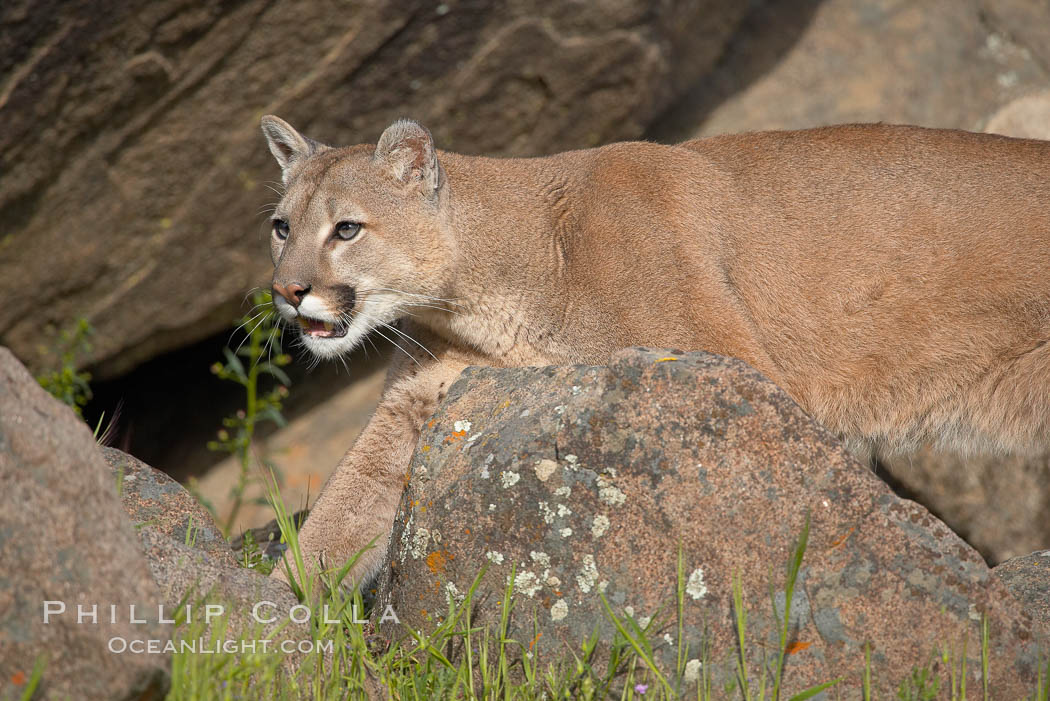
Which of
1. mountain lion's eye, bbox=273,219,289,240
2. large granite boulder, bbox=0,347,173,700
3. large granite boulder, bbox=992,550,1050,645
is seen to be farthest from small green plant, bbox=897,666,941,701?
mountain lion's eye, bbox=273,219,289,240

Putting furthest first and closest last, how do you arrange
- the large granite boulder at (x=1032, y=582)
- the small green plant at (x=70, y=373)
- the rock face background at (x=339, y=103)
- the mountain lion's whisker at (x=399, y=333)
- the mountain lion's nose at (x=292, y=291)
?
the rock face background at (x=339, y=103) < the small green plant at (x=70, y=373) < the mountain lion's whisker at (x=399, y=333) < the mountain lion's nose at (x=292, y=291) < the large granite boulder at (x=1032, y=582)

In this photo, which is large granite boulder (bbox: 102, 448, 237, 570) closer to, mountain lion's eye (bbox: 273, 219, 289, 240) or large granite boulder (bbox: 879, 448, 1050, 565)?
mountain lion's eye (bbox: 273, 219, 289, 240)

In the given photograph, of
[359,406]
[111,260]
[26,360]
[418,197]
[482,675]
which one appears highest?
Answer: [418,197]

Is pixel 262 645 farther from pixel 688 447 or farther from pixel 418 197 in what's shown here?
pixel 418 197

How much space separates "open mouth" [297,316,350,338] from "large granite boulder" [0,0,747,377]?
248cm

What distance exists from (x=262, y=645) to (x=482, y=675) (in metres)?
0.59

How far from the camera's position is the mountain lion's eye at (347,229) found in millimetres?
4316

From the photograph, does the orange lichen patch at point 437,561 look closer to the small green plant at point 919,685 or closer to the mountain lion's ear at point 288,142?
the small green plant at point 919,685

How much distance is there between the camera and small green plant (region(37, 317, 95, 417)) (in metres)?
5.86

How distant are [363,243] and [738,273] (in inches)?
58.2

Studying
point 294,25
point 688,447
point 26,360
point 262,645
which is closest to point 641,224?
point 688,447

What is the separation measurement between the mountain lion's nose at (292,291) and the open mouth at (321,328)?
0.10 meters

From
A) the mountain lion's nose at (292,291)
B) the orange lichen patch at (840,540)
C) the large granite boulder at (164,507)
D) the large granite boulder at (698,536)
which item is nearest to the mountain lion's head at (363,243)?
the mountain lion's nose at (292,291)

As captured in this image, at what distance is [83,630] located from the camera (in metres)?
2.30
